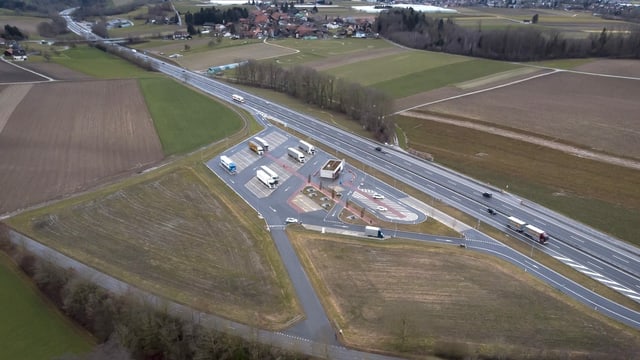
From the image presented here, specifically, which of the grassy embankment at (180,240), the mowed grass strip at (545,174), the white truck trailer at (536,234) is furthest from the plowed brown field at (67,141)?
the white truck trailer at (536,234)

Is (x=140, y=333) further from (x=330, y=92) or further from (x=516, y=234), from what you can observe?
(x=330, y=92)

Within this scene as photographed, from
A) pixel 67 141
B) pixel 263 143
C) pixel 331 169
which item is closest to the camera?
pixel 331 169

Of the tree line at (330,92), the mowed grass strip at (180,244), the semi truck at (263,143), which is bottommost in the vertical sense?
the mowed grass strip at (180,244)

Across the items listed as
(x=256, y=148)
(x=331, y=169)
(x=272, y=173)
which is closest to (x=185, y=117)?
(x=256, y=148)

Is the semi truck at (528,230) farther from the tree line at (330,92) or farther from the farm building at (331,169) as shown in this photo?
the tree line at (330,92)

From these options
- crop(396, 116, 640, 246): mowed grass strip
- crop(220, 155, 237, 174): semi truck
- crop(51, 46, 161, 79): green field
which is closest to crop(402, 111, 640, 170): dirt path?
crop(396, 116, 640, 246): mowed grass strip

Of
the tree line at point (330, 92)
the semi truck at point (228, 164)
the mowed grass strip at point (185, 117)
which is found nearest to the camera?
the semi truck at point (228, 164)

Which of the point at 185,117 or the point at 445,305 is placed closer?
the point at 445,305

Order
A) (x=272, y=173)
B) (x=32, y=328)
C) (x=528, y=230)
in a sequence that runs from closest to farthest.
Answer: (x=32, y=328)
(x=528, y=230)
(x=272, y=173)
